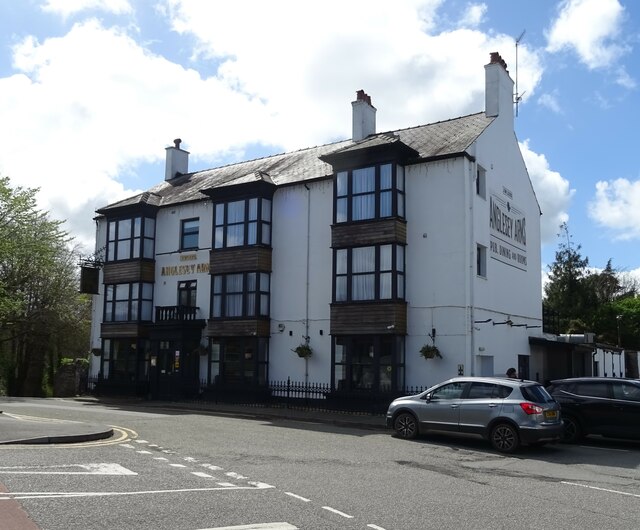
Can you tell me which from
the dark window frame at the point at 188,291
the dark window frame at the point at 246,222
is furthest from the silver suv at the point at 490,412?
the dark window frame at the point at 188,291

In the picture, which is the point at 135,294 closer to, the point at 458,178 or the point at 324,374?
A: the point at 324,374

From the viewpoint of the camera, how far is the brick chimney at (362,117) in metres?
27.3

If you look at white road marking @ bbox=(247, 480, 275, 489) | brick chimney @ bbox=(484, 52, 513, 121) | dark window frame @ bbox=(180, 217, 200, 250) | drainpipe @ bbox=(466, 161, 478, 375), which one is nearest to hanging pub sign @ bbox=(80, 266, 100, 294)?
dark window frame @ bbox=(180, 217, 200, 250)

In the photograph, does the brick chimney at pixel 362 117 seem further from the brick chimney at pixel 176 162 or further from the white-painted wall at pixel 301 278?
the brick chimney at pixel 176 162

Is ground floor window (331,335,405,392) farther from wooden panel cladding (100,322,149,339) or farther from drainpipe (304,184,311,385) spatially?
wooden panel cladding (100,322,149,339)

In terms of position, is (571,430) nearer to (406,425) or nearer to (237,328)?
(406,425)

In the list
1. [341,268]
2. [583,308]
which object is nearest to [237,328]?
[341,268]

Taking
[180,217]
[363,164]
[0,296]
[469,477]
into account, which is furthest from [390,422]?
[0,296]

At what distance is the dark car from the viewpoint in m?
15.4

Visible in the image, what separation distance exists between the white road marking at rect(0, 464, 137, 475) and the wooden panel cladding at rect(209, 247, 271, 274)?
52.9ft

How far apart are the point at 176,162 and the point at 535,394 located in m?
25.8

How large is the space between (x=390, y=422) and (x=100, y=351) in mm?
19508

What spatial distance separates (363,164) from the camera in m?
23.9

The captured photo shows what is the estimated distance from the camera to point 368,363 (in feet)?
76.4
